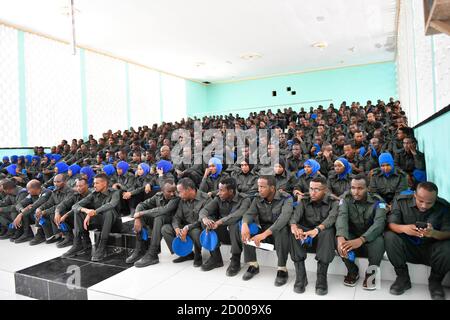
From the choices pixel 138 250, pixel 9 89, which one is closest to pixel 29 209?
pixel 138 250

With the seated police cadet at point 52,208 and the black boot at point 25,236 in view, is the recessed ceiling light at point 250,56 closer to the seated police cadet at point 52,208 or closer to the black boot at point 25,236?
the seated police cadet at point 52,208

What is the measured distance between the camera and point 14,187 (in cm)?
501

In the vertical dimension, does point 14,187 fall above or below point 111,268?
above

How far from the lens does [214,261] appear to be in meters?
3.24

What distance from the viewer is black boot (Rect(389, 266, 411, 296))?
2.48m

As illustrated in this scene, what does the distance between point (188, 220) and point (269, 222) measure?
34.9 inches

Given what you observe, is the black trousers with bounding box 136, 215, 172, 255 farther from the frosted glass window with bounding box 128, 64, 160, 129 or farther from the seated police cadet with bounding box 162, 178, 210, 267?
the frosted glass window with bounding box 128, 64, 160, 129

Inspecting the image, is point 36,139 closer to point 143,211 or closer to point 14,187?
point 14,187

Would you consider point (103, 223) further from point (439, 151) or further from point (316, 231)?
point (439, 151)

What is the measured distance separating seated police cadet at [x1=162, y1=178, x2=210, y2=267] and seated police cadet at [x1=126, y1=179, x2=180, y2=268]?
0.07 m

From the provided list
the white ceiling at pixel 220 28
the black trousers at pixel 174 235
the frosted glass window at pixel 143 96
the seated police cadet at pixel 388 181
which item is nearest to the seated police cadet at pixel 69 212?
the black trousers at pixel 174 235
